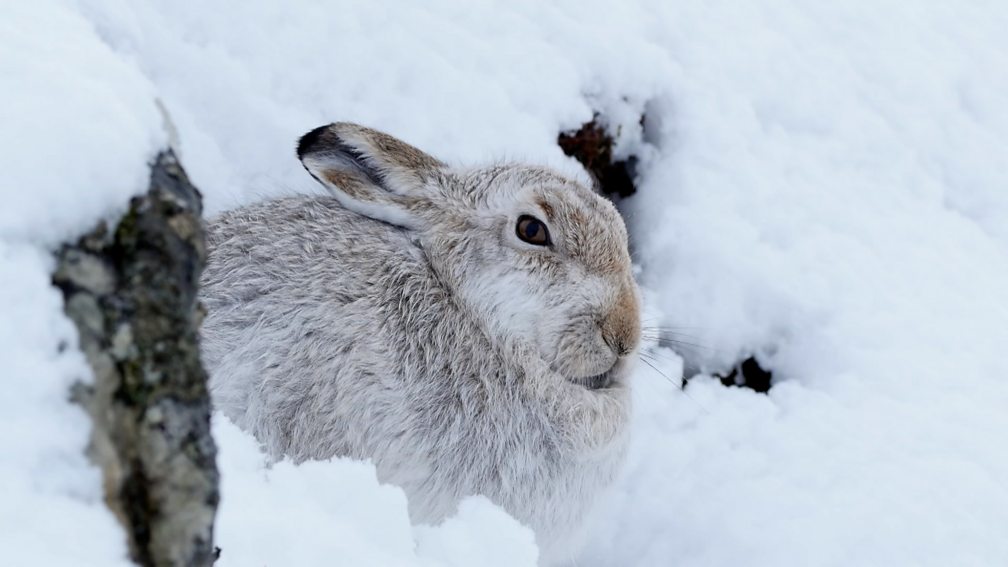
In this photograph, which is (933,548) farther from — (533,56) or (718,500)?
(533,56)

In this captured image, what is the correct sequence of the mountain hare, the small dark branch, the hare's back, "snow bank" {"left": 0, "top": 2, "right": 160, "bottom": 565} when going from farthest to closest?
1. the small dark branch
2. the hare's back
3. the mountain hare
4. "snow bank" {"left": 0, "top": 2, "right": 160, "bottom": 565}

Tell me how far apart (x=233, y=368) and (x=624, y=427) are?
4.34 feet

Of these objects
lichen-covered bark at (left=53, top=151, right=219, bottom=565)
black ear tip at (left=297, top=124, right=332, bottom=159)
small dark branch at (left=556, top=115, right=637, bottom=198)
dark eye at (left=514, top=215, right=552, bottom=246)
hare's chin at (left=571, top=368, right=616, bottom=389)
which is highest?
small dark branch at (left=556, top=115, right=637, bottom=198)

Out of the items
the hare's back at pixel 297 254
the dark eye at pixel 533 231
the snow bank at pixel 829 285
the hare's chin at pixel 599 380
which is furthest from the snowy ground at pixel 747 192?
the dark eye at pixel 533 231

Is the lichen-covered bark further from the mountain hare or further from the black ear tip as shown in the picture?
the black ear tip

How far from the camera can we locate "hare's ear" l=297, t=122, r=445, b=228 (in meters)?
3.43

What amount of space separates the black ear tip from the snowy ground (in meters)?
0.68

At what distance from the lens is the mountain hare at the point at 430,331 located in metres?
2.98

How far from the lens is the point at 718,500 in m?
3.82

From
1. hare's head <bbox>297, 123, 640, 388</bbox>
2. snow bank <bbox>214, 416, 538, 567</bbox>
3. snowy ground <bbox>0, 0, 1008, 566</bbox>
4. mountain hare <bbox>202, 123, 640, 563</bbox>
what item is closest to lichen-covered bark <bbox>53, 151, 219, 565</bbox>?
snow bank <bbox>214, 416, 538, 567</bbox>

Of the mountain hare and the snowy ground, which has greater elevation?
the snowy ground

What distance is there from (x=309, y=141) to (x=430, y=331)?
0.82 metres

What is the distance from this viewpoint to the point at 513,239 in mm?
3404

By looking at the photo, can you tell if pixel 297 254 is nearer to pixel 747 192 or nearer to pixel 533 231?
pixel 533 231
